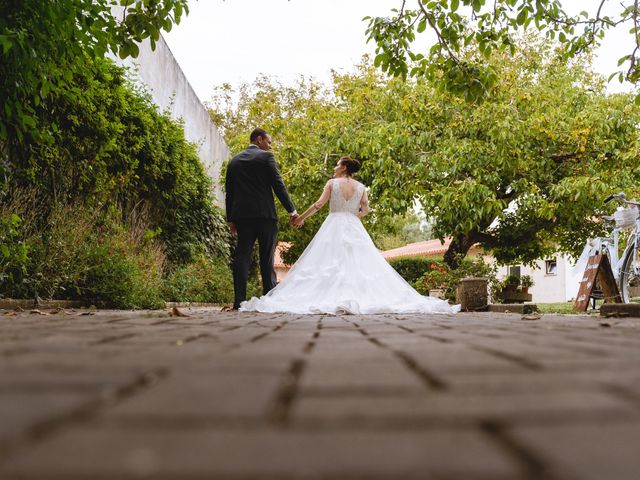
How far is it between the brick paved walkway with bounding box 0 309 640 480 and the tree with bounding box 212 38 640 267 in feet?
37.3

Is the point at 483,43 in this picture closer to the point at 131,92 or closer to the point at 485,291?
the point at 485,291

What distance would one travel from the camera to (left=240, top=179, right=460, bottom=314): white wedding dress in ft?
20.7

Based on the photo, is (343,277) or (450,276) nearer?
(343,277)

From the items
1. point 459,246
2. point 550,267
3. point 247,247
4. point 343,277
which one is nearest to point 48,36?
point 247,247

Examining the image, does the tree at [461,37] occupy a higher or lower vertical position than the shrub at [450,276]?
higher

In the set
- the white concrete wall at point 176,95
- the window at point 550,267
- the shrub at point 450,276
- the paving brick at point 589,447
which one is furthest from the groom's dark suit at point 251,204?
the window at point 550,267

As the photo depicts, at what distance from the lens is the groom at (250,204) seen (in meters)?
6.60

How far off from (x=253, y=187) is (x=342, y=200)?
1.62m

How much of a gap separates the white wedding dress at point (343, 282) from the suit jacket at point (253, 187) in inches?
36.8

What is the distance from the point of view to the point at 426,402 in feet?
3.73

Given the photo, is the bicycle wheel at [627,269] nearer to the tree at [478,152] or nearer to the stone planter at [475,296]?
the stone planter at [475,296]

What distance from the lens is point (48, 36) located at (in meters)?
5.23

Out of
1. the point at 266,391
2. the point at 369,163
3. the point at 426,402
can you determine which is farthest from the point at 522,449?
the point at 369,163

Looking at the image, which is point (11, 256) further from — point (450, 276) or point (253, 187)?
point (450, 276)
